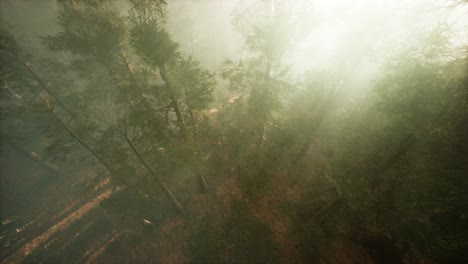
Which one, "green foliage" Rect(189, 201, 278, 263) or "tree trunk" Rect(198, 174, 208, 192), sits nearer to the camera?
"green foliage" Rect(189, 201, 278, 263)

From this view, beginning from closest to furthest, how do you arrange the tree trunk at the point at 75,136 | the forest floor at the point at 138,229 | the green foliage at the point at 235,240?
the tree trunk at the point at 75,136 < the green foliage at the point at 235,240 < the forest floor at the point at 138,229

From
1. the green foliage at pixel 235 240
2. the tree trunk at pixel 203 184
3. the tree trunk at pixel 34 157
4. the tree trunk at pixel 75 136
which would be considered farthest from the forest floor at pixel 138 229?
the tree trunk at pixel 34 157

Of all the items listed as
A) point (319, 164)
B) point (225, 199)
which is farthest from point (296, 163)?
point (225, 199)

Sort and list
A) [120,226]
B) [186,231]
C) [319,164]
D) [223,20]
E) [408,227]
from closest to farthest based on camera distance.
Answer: [408,227] < [186,231] < [120,226] < [319,164] < [223,20]

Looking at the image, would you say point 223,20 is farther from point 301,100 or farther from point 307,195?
point 307,195

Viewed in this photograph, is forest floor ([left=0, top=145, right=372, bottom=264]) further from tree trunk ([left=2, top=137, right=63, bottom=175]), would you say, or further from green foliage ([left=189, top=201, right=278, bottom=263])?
tree trunk ([left=2, top=137, right=63, bottom=175])

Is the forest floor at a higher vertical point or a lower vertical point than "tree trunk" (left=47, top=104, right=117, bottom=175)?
lower

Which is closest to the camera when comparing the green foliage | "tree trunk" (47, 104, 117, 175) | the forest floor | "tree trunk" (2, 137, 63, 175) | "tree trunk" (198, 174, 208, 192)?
"tree trunk" (47, 104, 117, 175)

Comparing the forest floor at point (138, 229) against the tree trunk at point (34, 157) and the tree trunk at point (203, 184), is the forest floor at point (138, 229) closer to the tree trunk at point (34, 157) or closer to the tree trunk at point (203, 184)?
the tree trunk at point (203, 184)

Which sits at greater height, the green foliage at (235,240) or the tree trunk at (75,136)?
the tree trunk at (75,136)

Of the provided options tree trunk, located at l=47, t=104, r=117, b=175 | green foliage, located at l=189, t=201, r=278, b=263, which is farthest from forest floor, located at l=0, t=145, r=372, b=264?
tree trunk, located at l=47, t=104, r=117, b=175

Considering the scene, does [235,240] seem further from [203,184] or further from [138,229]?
[138,229]

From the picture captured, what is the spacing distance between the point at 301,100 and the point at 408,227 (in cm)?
948

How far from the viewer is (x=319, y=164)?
14.6 m
